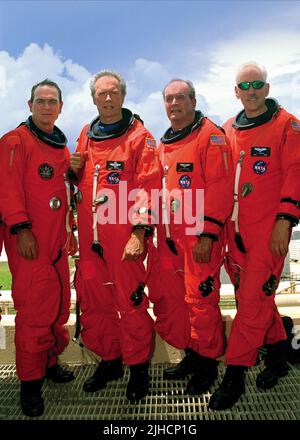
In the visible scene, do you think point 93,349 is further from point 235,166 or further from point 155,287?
point 235,166

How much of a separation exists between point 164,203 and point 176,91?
0.80m

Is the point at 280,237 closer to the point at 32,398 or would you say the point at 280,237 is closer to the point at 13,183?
the point at 13,183

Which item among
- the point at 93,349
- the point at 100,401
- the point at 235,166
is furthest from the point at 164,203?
the point at 100,401

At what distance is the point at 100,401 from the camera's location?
8.98 feet

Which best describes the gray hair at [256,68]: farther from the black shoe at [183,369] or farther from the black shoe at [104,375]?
the black shoe at [104,375]

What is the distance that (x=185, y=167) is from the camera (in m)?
2.80

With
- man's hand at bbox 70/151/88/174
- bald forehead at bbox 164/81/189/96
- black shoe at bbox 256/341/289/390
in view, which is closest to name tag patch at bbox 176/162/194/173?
bald forehead at bbox 164/81/189/96

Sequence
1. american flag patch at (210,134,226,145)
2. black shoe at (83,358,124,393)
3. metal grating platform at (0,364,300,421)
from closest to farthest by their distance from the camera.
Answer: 1. metal grating platform at (0,364,300,421)
2. american flag patch at (210,134,226,145)
3. black shoe at (83,358,124,393)

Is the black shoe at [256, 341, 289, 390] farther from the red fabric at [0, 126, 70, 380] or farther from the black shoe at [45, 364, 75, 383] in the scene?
the red fabric at [0, 126, 70, 380]

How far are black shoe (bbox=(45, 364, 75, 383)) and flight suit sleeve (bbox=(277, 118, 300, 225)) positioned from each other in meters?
1.91

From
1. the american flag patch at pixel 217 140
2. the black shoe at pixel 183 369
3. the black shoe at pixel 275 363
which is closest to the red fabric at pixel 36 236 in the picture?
the black shoe at pixel 183 369

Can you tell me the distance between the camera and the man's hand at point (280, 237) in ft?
8.33

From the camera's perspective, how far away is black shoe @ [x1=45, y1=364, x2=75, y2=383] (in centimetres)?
306
